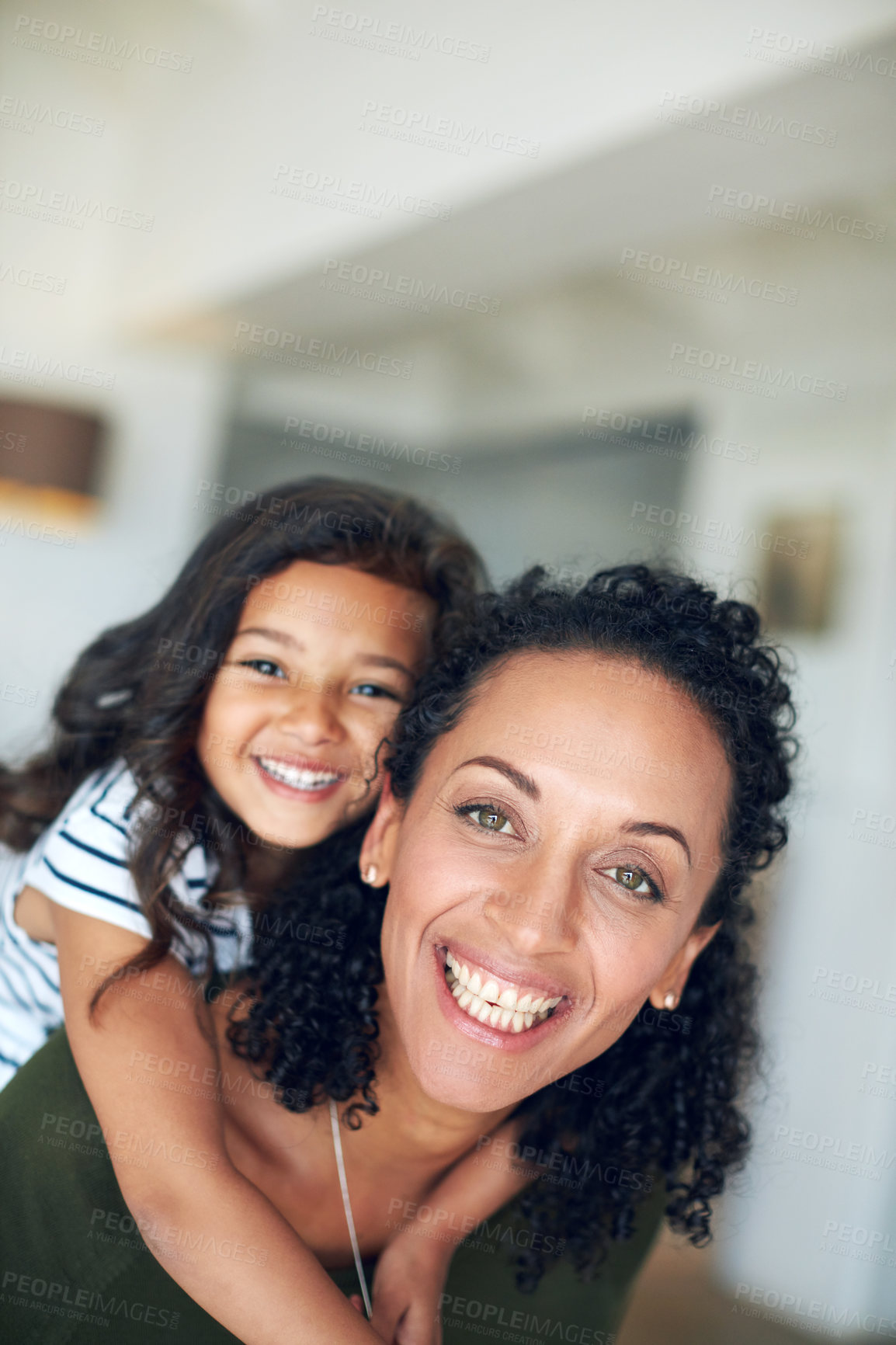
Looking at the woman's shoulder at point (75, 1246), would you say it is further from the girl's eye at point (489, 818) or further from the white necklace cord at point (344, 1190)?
the girl's eye at point (489, 818)

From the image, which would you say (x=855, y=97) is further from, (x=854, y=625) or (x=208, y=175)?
(x=208, y=175)

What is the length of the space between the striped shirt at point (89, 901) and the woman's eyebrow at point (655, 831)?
0.52 metres

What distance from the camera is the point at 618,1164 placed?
1.09m

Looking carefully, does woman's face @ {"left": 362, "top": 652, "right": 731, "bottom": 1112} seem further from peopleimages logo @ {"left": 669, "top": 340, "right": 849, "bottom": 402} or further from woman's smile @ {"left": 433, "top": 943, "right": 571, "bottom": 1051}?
peopleimages logo @ {"left": 669, "top": 340, "right": 849, "bottom": 402}

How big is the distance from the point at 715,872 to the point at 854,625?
81cm

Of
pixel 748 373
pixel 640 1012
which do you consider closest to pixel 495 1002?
pixel 640 1012

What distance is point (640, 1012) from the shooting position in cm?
105

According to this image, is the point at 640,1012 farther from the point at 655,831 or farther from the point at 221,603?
the point at 221,603

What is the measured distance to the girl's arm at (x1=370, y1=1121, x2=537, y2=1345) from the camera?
962 mm

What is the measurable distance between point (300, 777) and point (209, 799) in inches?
5.9

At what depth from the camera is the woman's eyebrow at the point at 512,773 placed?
84 cm

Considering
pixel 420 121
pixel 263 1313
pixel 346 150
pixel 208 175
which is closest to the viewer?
pixel 263 1313

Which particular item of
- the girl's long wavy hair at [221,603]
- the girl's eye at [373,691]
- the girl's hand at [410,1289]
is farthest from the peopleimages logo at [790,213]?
the girl's hand at [410,1289]

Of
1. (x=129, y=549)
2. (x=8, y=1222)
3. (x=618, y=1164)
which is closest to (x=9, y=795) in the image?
(x=8, y=1222)
